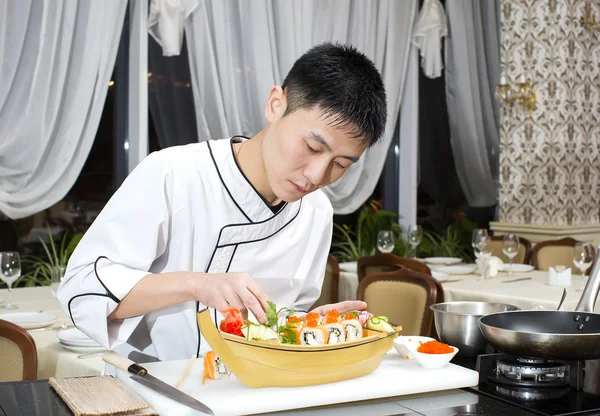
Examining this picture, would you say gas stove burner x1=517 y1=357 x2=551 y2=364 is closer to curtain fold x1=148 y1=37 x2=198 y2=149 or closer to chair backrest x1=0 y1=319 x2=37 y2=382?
chair backrest x1=0 y1=319 x2=37 y2=382

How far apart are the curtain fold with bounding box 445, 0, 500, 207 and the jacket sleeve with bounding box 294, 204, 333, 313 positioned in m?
4.87

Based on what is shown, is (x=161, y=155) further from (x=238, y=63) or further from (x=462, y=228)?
(x=462, y=228)

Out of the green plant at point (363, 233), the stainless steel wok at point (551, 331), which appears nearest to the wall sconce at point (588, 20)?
the green plant at point (363, 233)

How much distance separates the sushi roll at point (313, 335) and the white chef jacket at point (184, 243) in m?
0.37

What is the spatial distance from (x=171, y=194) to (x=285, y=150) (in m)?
0.28

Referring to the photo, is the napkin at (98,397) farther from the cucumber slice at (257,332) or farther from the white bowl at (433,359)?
the white bowl at (433,359)

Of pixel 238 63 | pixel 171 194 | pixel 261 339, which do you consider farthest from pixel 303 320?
pixel 238 63

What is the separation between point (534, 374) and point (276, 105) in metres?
0.69

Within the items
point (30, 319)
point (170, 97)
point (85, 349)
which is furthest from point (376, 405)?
point (170, 97)

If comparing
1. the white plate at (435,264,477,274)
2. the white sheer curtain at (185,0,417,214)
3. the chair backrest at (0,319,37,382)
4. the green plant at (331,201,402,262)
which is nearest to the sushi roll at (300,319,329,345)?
the chair backrest at (0,319,37,382)

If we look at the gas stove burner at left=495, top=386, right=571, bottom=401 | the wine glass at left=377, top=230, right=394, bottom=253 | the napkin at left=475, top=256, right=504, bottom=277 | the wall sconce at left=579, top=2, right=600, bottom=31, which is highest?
the wall sconce at left=579, top=2, right=600, bottom=31

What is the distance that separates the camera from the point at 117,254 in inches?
55.4

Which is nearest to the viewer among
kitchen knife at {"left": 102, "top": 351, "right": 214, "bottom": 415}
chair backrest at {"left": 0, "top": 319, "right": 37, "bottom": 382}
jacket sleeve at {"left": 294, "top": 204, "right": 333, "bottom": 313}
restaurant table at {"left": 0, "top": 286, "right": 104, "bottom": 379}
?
kitchen knife at {"left": 102, "top": 351, "right": 214, "bottom": 415}

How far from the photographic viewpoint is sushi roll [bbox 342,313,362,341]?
1231mm
